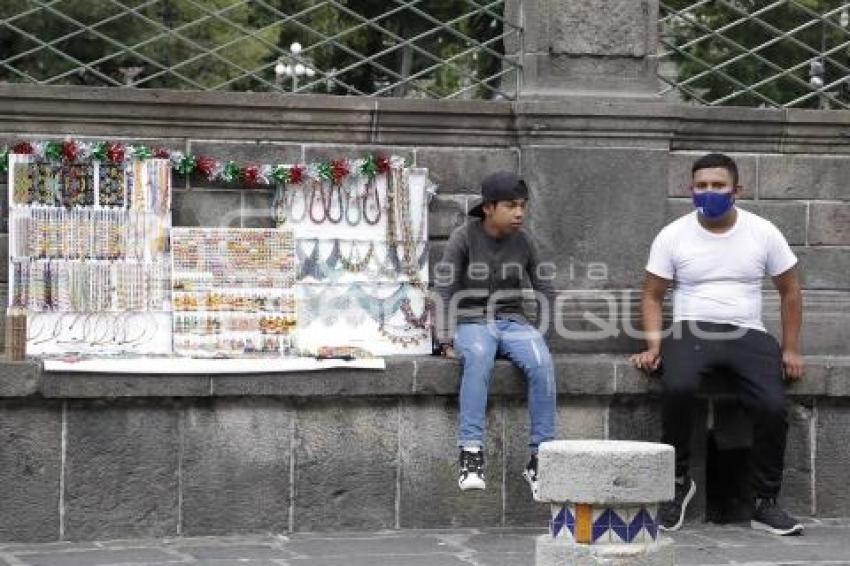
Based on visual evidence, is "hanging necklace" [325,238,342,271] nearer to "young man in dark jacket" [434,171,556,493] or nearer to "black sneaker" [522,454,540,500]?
"young man in dark jacket" [434,171,556,493]

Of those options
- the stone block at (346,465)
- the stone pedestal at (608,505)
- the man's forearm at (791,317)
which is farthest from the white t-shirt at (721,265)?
the stone pedestal at (608,505)

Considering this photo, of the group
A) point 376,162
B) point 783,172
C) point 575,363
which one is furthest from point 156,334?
point 783,172

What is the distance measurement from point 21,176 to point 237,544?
1.94 meters

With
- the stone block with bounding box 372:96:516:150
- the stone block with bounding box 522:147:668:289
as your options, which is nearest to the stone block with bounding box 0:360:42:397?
the stone block with bounding box 372:96:516:150

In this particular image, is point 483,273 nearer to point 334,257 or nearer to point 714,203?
point 334,257

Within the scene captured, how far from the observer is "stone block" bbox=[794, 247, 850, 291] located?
30.1 feet

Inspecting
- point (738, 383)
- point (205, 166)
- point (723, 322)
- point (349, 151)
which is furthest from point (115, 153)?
point (738, 383)

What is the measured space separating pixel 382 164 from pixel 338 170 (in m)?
0.23

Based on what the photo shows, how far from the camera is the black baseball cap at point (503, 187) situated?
8.12 metres

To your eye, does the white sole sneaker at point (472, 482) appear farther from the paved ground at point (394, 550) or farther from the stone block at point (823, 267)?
the stone block at point (823, 267)

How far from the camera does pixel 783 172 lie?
29.9 ft

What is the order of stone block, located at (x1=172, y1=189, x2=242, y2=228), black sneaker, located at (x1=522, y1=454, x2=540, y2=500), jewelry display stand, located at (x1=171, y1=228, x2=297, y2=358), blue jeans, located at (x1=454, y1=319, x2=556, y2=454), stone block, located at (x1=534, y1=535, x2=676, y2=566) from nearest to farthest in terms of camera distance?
stone block, located at (x1=534, y1=535, x2=676, y2=566), blue jeans, located at (x1=454, y1=319, x2=556, y2=454), black sneaker, located at (x1=522, y1=454, x2=540, y2=500), jewelry display stand, located at (x1=171, y1=228, x2=297, y2=358), stone block, located at (x1=172, y1=189, x2=242, y2=228)

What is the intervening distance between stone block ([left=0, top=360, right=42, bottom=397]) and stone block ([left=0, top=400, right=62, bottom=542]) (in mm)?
71

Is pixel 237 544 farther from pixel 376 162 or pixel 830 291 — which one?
pixel 830 291
